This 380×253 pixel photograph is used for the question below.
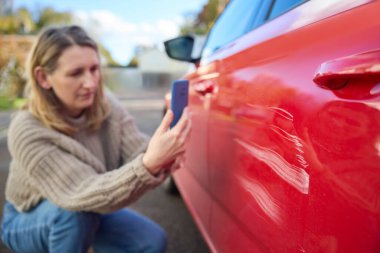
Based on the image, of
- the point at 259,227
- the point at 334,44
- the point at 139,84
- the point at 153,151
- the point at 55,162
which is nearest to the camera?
the point at 334,44

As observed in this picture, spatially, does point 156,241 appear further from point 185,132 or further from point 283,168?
point 283,168

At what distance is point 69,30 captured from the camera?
1499mm

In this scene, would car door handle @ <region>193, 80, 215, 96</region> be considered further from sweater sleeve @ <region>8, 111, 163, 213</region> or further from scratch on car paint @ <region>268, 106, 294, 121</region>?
scratch on car paint @ <region>268, 106, 294, 121</region>

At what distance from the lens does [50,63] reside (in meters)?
1.44

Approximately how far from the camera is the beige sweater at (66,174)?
123cm

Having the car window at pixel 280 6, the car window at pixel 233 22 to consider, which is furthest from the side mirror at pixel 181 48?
the car window at pixel 280 6

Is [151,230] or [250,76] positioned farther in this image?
[151,230]

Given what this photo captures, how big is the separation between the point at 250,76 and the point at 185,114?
0.32 meters

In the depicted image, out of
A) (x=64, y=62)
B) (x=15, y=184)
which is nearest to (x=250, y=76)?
(x=64, y=62)

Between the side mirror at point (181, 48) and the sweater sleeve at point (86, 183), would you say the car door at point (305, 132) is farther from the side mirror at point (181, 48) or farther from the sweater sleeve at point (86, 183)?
the side mirror at point (181, 48)

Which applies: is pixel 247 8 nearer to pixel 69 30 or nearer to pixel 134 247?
pixel 69 30

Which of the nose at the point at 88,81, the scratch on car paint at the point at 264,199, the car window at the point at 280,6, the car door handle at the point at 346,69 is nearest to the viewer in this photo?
the car door handle at the point at 346,69

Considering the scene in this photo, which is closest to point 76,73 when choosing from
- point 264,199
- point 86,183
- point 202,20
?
point 86,183

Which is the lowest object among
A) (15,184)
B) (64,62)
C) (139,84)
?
(139,84)
